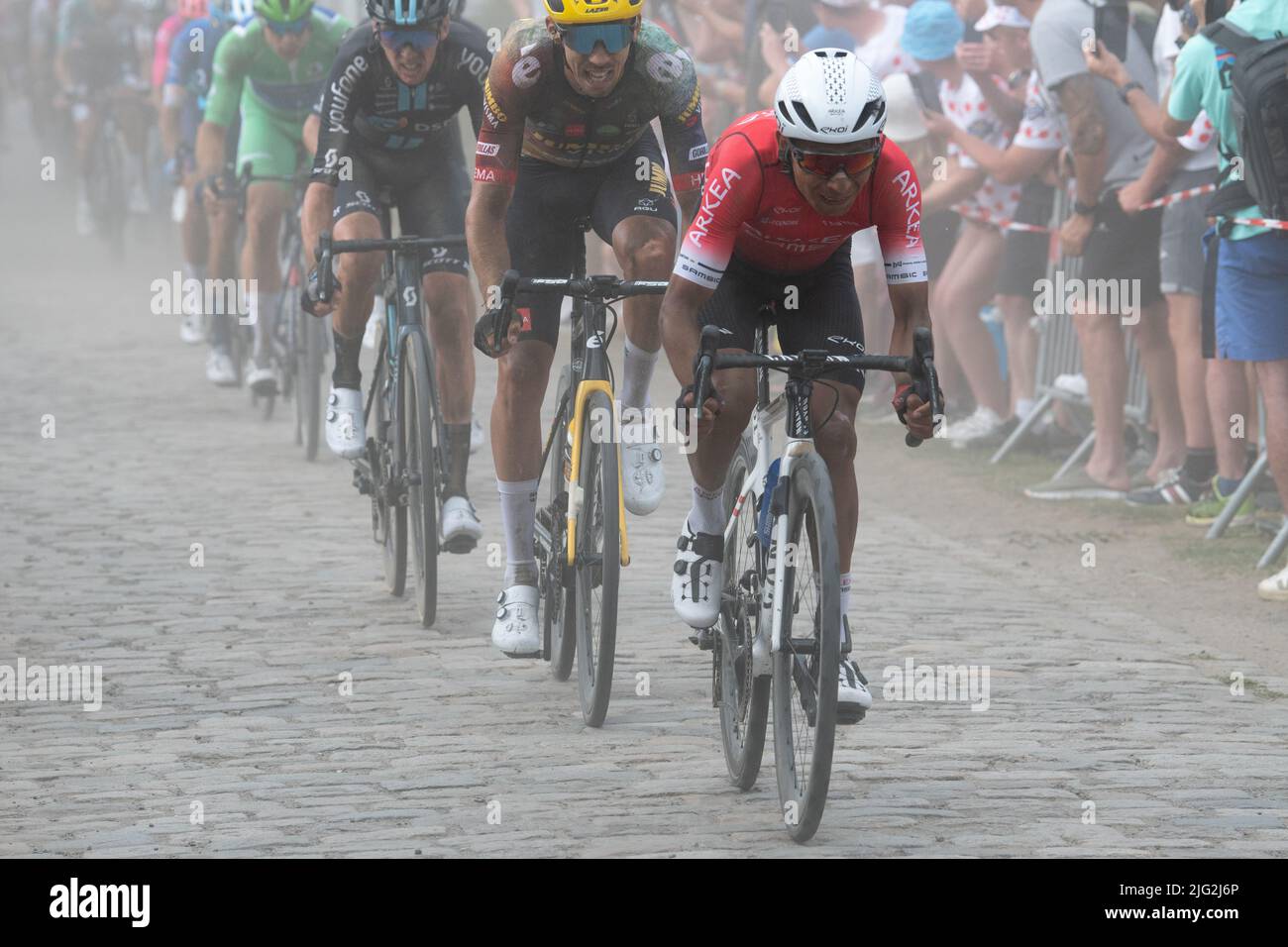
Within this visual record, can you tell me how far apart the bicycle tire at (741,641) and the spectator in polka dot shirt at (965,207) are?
6832 millimetres

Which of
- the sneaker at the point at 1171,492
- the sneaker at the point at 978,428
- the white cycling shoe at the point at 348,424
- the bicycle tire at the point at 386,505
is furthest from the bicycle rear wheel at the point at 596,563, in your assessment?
the sneaker at the point at 978,428

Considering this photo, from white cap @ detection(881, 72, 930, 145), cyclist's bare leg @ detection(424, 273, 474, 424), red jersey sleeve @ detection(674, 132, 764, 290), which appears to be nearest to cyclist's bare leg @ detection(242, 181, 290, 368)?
white cap @ detection(881, 72, 930, 145)

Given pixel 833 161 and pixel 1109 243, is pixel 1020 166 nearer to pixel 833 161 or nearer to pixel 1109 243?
pixel 1109 243

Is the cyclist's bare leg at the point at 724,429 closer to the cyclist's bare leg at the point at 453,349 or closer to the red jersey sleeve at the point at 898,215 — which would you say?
the red jersey sleeve at the point at 898,215

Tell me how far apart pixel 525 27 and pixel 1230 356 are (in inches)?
151

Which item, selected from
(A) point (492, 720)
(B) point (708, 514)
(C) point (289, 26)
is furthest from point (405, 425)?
(C) point (289, 26)

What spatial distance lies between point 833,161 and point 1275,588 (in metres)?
4.10

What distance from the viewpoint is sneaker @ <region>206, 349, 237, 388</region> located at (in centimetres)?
1487

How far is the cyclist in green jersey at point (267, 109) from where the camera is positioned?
12594 millimetres

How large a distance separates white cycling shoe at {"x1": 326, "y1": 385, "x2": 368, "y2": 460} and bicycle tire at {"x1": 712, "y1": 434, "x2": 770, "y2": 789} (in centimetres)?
293

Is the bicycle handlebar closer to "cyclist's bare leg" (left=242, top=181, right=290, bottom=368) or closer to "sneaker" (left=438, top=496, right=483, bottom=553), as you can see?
"sneaker" (left=438, top=496, right=483, bottom=553)

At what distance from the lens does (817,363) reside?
5.73 m
